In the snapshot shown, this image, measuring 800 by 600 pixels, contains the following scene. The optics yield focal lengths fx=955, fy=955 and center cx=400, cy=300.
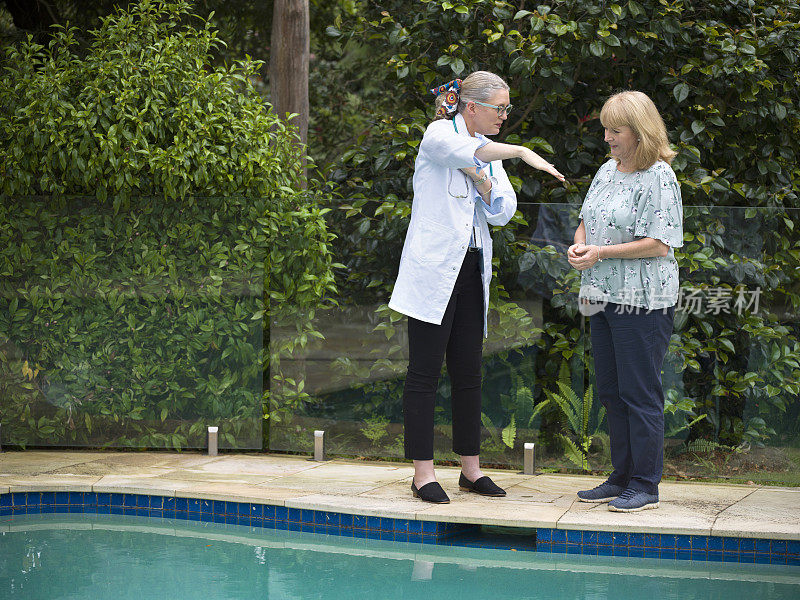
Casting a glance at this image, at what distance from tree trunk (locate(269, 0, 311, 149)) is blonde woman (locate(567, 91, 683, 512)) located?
3076 mm

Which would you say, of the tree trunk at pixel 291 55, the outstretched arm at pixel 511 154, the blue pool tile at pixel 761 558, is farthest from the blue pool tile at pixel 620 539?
the tree trunk at pixel 291 55

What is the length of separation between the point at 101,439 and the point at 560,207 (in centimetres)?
254

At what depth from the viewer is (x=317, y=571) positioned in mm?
3324

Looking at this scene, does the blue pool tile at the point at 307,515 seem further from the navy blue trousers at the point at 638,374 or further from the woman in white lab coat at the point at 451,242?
the navy blue trousers at the point at 638,374

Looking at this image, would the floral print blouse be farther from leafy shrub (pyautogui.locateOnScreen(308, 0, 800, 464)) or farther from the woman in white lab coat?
leafy shrub (pyautogui.locateOnScreen(308, 0, 800, 464))

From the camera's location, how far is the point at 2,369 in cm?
482

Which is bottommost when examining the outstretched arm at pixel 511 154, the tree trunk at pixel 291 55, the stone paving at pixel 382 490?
the stone paving at pixel 382 490

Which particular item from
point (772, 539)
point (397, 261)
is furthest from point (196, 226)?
point (772, 539)

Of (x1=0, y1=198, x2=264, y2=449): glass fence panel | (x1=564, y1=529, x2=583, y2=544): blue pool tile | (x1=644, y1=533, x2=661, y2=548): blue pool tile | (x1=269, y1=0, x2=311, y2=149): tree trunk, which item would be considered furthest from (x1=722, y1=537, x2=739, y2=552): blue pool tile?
(x1=269, y1=0, x2=311, y2=149): tree trunk

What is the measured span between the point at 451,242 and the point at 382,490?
108 centimetres

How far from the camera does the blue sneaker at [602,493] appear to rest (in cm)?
369

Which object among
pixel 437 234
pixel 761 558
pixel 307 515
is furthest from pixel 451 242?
pixel 761 558

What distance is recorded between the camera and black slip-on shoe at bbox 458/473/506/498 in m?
3.82

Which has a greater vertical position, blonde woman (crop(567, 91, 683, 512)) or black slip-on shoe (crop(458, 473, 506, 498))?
blonde woman (crop(567, 91, 683, 512))
